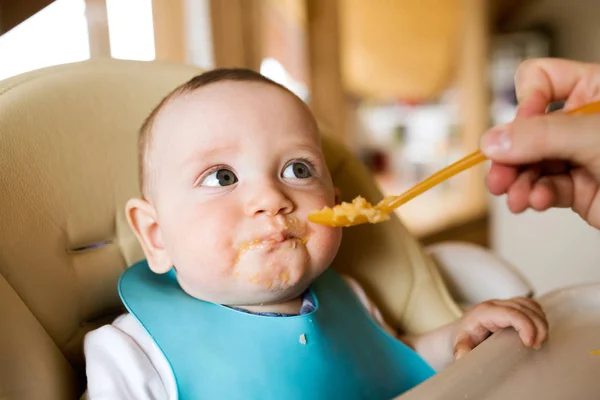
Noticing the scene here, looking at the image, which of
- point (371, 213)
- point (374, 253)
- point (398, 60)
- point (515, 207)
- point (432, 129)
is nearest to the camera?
point (371, 213)

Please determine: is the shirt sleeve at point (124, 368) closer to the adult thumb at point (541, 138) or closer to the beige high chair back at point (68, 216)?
the beige high chair back at point (68, 216)

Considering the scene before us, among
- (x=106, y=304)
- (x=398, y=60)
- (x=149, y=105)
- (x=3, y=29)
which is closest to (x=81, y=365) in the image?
(x=106, y=304)

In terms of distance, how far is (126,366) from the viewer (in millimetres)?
709

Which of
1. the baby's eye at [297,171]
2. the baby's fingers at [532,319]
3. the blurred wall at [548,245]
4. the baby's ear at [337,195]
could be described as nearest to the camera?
the baby's fingers at [532,319]

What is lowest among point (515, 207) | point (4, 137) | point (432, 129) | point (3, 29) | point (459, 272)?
point (432, 129)

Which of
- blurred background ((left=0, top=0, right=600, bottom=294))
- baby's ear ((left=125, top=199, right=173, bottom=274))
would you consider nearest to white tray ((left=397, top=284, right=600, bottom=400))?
baby's ear ((left=125, top=199, right=173, bottom=274))

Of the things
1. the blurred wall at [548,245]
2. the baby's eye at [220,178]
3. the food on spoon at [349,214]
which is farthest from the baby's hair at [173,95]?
the blurred wall at [548,245]

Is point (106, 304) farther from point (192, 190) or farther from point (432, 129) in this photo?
point (432, 129)

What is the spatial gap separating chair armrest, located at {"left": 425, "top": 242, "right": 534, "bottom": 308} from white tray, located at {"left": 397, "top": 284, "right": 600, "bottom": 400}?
230 millimetres

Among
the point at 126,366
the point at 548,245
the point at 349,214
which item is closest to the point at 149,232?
the point at 126,366

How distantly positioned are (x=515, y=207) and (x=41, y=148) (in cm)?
63

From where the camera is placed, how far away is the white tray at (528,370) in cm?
56

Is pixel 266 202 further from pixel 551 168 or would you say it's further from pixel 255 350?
pixel 551 168

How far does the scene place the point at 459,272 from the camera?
1.07m
